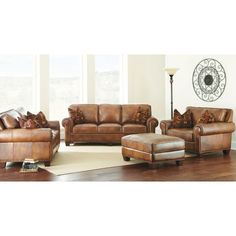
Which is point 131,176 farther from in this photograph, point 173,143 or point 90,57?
point 90,57

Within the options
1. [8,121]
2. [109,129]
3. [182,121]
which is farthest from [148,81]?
[8,121]

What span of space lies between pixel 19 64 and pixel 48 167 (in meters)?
3.71

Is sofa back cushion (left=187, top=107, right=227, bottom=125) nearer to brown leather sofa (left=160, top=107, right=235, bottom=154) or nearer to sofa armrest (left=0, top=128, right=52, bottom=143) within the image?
brown leather sofa (left=160, top=107, right=235, bottom=154)

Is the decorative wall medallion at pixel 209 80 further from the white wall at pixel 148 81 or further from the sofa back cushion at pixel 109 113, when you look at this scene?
the sofa back cushion at pixel 109 113

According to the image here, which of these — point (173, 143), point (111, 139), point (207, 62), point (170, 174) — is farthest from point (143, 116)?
point (170, 174)

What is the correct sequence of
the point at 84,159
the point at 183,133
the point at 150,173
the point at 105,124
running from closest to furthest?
the point at 150,173 → the point at 84,159 → the point at 183,133 → the point at 105,124

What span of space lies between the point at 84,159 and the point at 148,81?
3.79 metres

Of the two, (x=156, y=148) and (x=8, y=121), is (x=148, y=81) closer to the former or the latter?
(x=156, y=148)

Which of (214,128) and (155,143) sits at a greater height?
(214,128)

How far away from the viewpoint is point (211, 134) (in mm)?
6121

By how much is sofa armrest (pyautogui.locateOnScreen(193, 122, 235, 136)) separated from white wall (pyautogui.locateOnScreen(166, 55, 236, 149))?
0.65 meters

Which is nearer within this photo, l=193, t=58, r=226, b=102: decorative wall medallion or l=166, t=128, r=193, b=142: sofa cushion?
l=166, t=128, r=193, b=142: sofa cushion

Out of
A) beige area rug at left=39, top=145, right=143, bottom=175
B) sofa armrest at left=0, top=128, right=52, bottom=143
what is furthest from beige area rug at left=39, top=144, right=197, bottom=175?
sofa armrest at left=0, top=128, right=52, bottom=143

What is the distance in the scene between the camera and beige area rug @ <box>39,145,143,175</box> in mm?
5100
